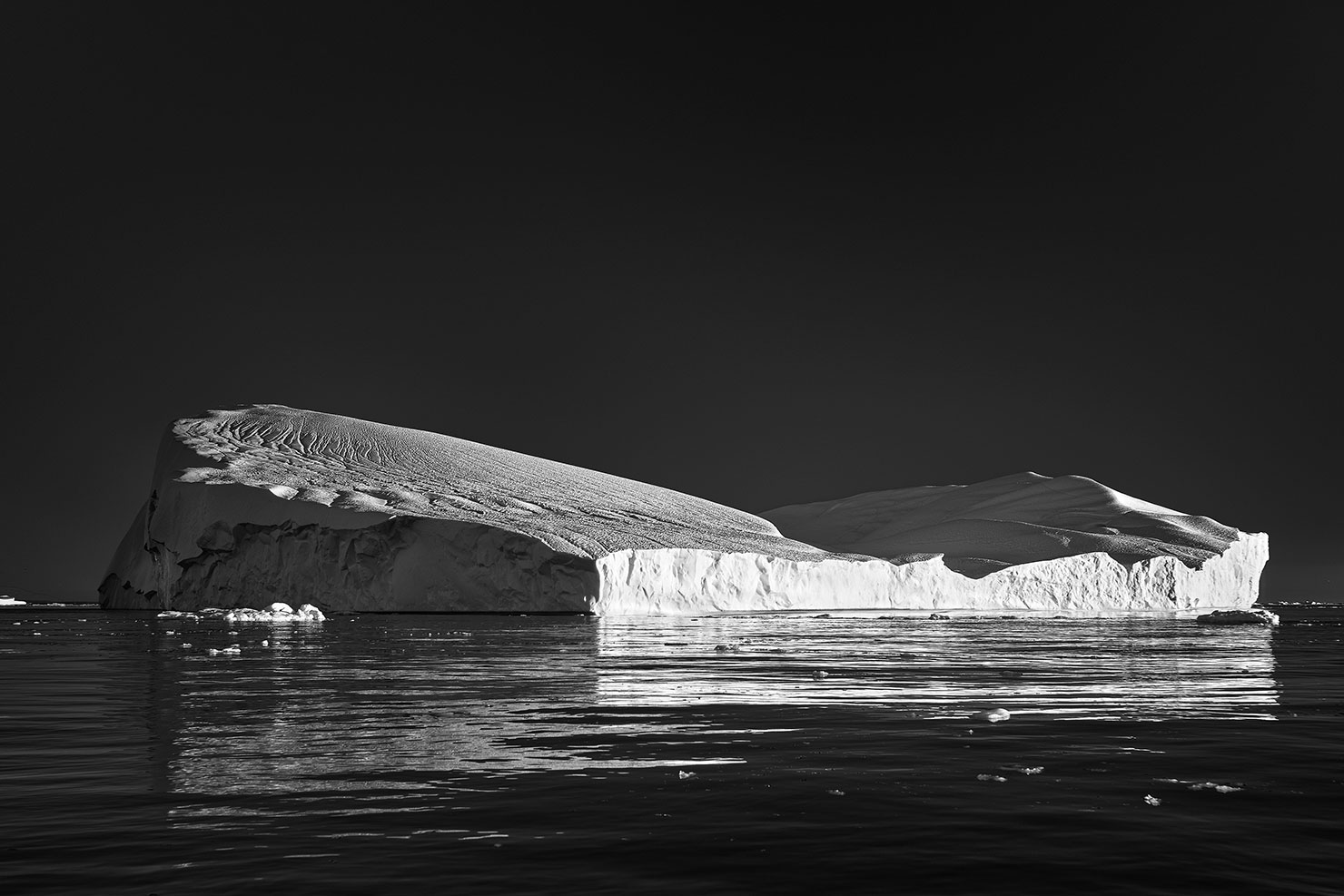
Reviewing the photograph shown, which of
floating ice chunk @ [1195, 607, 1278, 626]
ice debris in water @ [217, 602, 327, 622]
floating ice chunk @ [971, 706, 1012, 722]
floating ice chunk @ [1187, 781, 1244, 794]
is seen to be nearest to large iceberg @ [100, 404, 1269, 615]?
ice debris in water @ [217, 602, 327, 622]

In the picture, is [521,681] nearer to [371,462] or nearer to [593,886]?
[593,886]

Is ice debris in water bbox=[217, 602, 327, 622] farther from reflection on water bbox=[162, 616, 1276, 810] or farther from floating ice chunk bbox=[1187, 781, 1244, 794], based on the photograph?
floating ice chunk bbox=[1187, 781, 1244, 794]

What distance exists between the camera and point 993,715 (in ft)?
34.7

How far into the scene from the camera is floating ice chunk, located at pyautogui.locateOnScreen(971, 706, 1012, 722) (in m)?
10.6

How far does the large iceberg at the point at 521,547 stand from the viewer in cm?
4012

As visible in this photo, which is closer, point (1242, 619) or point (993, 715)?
point (993, 715)

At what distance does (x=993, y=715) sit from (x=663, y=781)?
14.4ft

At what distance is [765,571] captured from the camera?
45.0 m

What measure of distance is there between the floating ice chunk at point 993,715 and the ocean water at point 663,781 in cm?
27

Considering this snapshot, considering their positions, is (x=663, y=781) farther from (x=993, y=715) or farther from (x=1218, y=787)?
(x=993, y=715)

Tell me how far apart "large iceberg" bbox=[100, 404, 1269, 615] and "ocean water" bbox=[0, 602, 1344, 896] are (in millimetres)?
23620

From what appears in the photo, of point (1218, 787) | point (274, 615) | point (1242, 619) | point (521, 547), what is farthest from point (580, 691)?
point (1242, 619)

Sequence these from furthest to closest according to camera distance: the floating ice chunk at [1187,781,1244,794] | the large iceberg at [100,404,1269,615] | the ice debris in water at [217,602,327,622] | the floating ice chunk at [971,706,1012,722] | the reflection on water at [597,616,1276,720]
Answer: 1. the large iceberg at [100,404,1269,615]
2. the ice debris in water at [217,602,327,622]
3. the reflection on water at [597,616,1276,720]
4. the floating ice chunk at [971,706,1012,722]
5. the floating ice chunk at [1187,781,1244,794]

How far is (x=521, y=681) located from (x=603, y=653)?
210 inches
